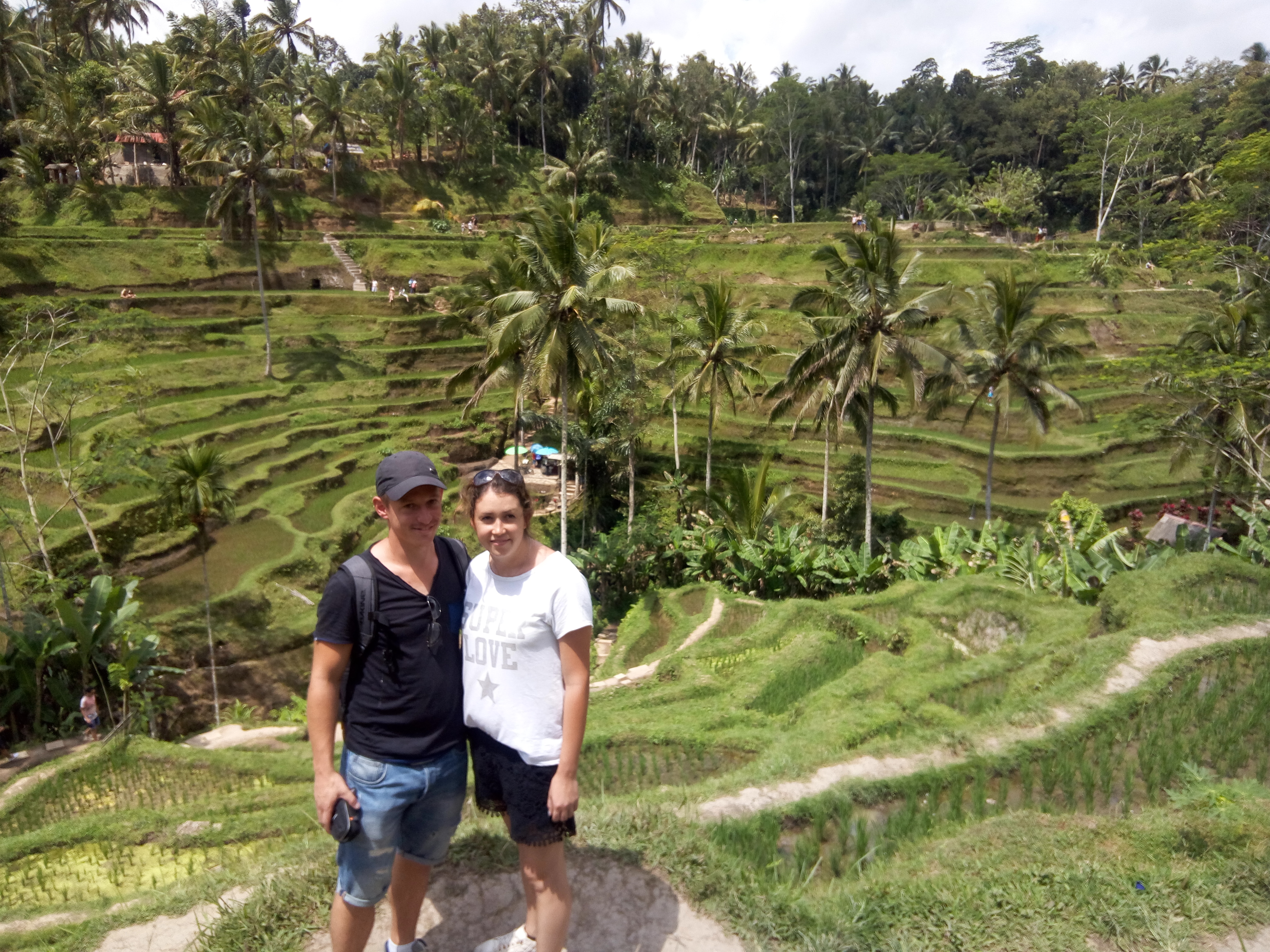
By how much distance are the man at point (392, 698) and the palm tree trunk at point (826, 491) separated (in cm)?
1577

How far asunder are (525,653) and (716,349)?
57.8 ft

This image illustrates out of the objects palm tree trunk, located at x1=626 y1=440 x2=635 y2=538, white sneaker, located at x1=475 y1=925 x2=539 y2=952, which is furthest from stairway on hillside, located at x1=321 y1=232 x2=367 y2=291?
white sneaker, located at x1=475 y1=925 x2=539 y2=952

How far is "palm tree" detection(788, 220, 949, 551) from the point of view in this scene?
53.3ft

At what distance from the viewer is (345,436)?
22.6 metres

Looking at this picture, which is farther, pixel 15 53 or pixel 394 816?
pixel 15 53

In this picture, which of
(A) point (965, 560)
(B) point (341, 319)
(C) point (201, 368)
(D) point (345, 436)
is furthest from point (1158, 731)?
(B) point (341, 319)

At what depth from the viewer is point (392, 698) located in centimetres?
293

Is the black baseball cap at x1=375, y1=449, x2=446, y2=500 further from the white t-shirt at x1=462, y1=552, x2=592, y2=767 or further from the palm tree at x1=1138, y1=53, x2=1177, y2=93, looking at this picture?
the palm tree at x1=1138, y1=53, x2=1177, y2=93

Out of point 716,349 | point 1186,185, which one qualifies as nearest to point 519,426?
point 716,349

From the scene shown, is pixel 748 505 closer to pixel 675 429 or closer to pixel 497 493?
pixel 675 429

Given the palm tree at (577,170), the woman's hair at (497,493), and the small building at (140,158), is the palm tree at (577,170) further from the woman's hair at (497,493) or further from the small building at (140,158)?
the woman's hair at (497,493)

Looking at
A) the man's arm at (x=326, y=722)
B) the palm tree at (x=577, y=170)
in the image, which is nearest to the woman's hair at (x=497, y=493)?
the man's arm at (x=326, y=722)

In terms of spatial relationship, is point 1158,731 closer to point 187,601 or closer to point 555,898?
point 555,898

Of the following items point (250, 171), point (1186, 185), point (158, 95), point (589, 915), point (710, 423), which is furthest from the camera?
point (1186, 185)
